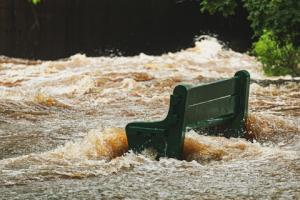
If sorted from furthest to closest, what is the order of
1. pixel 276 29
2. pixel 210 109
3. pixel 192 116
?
1. pixel 276 29
2. pixel 210 109
3. pixel 192 116

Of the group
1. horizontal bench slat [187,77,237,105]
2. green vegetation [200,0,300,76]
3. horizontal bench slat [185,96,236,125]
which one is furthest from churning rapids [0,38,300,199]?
green vegetation [200,0,300,76]

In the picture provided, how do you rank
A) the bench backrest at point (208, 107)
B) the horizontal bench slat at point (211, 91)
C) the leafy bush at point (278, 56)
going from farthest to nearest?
the leafy bush at point (278, 56) → the horizontal bench slat at point (211, 91) → the bench backrest at point (208, 107)

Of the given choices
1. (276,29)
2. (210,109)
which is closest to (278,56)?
(276,29)

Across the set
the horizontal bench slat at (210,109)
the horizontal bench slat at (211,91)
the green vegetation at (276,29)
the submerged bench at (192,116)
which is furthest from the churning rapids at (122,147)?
the green vegetation at (276,29)

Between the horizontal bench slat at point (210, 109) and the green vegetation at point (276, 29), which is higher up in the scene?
the green vegetation at point (276, 29)

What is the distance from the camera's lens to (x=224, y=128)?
30.3ft

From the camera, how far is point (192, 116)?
803 centimetres

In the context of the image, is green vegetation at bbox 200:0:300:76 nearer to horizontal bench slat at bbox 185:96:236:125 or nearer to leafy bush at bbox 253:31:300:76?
leafy bush at bbox 253:31:300:76

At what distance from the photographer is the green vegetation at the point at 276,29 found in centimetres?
1428

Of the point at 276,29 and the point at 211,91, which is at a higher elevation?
the point at 276,29

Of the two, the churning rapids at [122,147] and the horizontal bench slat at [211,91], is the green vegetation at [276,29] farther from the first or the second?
the horizontal bench slat at [211,91]

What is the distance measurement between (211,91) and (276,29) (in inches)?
254

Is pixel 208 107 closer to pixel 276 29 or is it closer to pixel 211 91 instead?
pixel 211 91

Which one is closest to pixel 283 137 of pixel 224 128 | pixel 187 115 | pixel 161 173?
pixel 224 128
